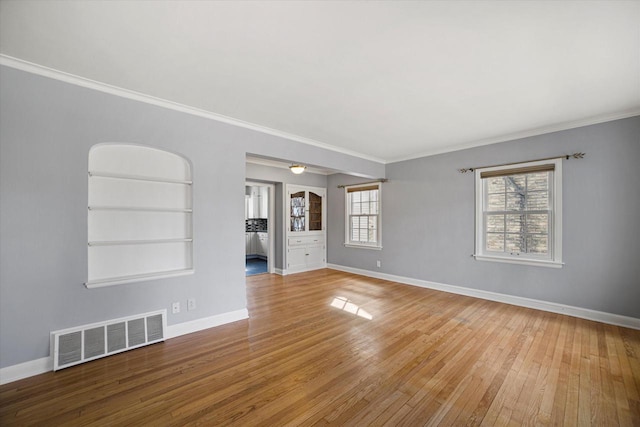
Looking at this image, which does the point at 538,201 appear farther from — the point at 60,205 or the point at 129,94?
the point at 60,205

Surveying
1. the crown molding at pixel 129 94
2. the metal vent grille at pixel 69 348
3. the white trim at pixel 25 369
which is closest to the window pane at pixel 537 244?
the crown molding at pixel 129 94

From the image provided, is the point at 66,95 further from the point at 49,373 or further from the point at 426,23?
the point at 426,23

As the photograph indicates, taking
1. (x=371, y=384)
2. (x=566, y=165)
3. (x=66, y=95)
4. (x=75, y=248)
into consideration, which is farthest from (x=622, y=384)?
(x=66, y=95)

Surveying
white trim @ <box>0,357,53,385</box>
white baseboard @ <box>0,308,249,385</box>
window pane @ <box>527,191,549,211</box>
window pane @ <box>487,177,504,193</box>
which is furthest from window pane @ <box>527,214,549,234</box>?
white trim @ <box>0,357,53,385</box>

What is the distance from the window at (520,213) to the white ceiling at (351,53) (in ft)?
3.18

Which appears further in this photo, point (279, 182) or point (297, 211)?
point (297, 211)

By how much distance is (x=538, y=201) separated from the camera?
397cm

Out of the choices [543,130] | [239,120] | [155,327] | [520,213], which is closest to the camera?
[155,327]

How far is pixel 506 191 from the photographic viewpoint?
169 inches

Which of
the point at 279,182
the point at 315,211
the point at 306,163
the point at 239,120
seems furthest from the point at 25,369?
the point at 315,211

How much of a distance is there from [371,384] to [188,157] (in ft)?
9.89

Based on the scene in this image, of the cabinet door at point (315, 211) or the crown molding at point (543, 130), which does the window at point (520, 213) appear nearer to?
the crown molding at point (543, 130)

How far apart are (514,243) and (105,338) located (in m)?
5.47

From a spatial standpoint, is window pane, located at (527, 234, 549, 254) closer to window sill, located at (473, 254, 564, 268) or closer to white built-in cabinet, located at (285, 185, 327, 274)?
window sill, located at (473, 254, 564, 268)
